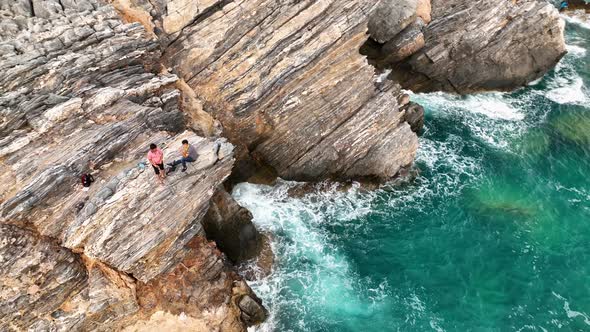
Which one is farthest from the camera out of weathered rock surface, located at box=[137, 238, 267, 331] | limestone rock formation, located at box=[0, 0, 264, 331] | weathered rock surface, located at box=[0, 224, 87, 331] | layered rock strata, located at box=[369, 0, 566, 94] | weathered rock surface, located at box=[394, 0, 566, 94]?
weathered rock surface, located at box=[394, 0, 566, 94]

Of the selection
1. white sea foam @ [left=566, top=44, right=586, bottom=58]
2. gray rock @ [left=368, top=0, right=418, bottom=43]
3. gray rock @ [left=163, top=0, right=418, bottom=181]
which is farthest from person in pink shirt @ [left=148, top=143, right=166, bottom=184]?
white sea foam @ [left=566, top=44, right=586, bottom=58]

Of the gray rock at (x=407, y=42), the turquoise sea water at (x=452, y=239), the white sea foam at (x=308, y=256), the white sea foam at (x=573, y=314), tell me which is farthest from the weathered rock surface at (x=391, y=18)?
the white sea foam at (x=573, y=314)

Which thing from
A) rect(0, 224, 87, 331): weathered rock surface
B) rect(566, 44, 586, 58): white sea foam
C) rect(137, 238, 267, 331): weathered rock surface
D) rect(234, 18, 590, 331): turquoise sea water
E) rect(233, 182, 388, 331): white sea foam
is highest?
rect(0, 224, 87, 331): weathered rock surface

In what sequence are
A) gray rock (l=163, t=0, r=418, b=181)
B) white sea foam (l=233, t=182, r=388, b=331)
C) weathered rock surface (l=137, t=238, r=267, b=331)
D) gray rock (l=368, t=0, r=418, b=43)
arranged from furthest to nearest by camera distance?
gray rock (l=368, t=0, r=418, b=43) → gray rock (l=163, t=0, r=418, b=181) → white sea foam (l=233, t=182, r=388, b=331) → weathered rock surface (l=137, t=238, r=267, b=331)

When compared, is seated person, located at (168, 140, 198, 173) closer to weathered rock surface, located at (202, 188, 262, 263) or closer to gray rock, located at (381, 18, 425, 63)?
weathered rock surface, located at (202, 188, 262, 263)

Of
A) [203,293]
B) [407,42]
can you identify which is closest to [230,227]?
[203,293]

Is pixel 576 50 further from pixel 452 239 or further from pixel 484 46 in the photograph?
pixel 452 239
